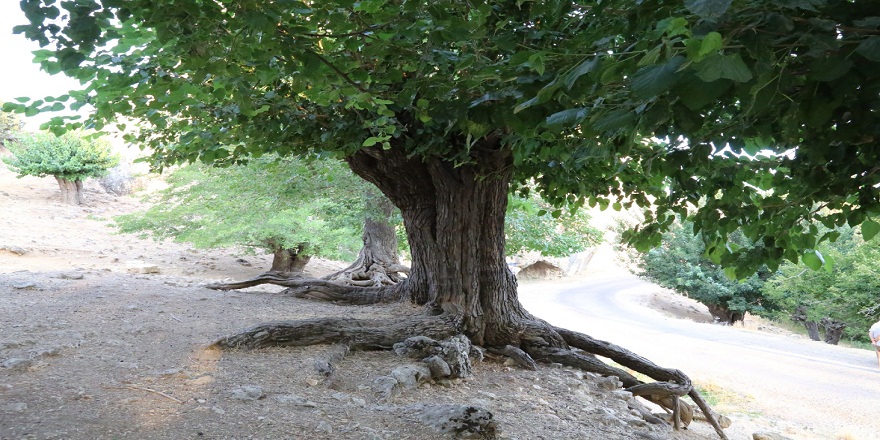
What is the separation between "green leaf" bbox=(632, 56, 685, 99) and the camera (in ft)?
4.60

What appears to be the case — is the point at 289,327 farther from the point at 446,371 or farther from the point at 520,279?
the point at 520,279

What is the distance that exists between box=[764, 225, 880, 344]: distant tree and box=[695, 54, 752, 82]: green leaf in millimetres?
18122

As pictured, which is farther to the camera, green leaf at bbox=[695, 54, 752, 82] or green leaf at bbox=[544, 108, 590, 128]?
green leaf at bbox=[544, 108, 590, 128]

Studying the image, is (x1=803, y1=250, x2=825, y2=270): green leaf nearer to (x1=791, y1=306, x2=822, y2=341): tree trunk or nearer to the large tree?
the large tree

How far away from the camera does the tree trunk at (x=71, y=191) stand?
2470 cm

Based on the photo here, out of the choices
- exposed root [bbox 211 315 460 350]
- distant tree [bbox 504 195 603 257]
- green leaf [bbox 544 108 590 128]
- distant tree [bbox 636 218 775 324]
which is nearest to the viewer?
green leaf [bbox 544 108 590 128]

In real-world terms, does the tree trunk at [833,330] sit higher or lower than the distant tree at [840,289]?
lower

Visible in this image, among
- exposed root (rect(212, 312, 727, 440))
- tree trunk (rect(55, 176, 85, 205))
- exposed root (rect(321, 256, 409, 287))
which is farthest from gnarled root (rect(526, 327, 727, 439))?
tree trunk (rect(55, 176, 85, 205))

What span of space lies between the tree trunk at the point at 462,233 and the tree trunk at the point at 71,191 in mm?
23292

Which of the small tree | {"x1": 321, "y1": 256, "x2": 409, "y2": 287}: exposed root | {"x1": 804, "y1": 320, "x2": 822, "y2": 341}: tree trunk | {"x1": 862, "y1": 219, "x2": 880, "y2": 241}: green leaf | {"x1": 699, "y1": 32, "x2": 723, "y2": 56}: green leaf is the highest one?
the small tree

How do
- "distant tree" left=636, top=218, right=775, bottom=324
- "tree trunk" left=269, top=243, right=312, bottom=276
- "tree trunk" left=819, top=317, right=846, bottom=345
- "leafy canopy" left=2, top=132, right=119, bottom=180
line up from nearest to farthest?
"tree trunk" left=269, top=243, right=312, bottom=276
"tree trunk" left=819, top=317, right=846, bottom=345
"leafy canopy" left=2, top=132, right=119, bottom=180
"distant tree" left=636, top=218, right=775, bottom=324

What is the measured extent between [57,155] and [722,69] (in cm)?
2729

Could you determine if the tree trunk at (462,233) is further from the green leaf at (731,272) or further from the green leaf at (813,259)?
the green leaf at (813,259)

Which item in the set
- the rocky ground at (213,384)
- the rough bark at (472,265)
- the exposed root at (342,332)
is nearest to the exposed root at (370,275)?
the rocky ground at (213,384)
